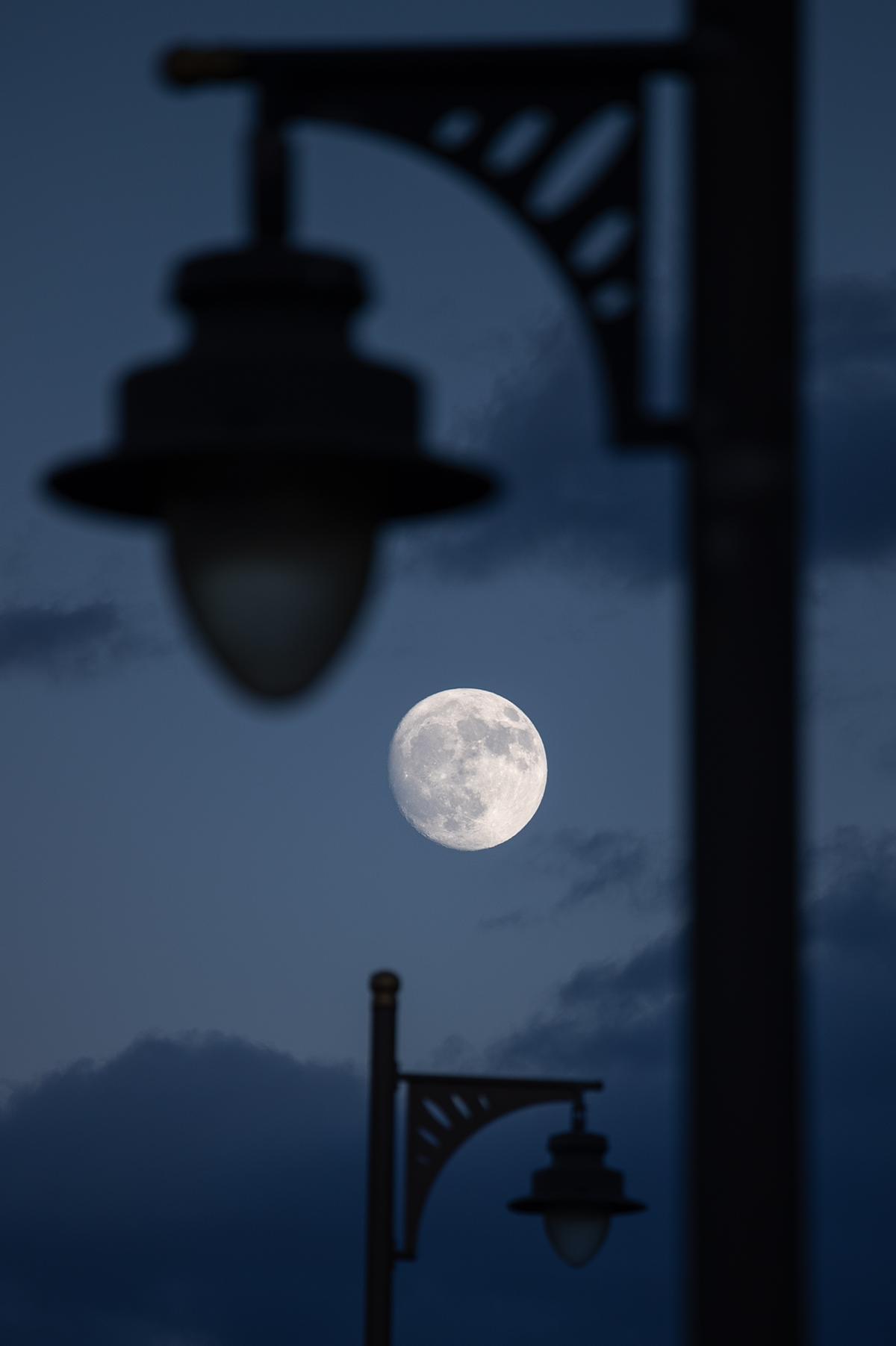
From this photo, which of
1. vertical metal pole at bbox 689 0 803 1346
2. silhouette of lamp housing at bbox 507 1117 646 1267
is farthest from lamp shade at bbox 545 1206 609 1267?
vertical metal pole at bbox 689 0 803 1346

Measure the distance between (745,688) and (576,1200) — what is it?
11.0 meters

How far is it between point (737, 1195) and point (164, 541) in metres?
1.43

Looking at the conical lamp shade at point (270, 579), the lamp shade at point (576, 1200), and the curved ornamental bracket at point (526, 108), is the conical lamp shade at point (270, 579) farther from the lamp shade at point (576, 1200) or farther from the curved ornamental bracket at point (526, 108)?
the lamp shade at point (576, 1200)

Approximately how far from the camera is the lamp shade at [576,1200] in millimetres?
14391

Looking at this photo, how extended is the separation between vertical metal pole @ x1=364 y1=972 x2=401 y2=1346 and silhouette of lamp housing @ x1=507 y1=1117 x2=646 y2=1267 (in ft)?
9.53

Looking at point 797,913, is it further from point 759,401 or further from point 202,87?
point 202,87

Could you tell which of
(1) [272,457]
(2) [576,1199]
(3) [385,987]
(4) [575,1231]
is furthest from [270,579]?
(4) [575,1231]

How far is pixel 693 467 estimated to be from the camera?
386 cm

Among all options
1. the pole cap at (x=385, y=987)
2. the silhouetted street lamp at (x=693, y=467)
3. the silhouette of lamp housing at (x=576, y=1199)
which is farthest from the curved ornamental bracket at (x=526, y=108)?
the silhouette of lamp housing at (x=576, y=1199)

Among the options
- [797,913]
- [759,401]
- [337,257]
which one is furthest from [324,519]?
[797,913]

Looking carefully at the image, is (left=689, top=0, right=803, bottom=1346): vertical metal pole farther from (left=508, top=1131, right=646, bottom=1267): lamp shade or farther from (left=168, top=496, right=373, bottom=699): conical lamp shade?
(left=508, top=1131, right=646, bottom=1267): lamp shade

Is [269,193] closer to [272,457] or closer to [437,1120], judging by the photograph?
[272,457]

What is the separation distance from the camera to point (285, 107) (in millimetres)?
4172

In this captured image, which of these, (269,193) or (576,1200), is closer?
(269,193)
